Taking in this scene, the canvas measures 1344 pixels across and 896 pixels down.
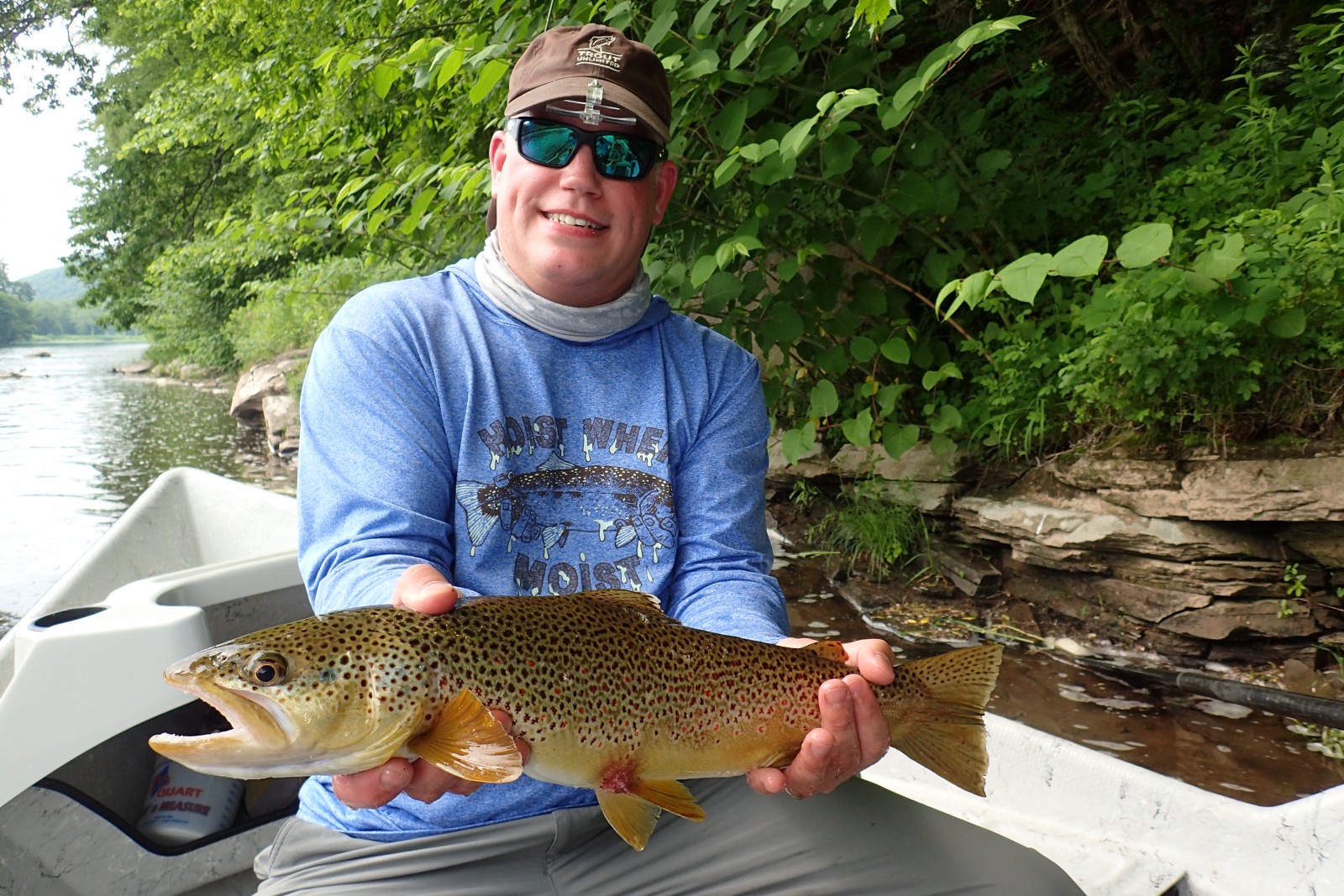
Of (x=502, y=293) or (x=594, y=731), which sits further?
(x=502, y=293)

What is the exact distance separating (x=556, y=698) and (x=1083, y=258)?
276 cm

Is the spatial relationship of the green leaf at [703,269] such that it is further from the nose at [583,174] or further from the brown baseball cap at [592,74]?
the nose at [583,174]

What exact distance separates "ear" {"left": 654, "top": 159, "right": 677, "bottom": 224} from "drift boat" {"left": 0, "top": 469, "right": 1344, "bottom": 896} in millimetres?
1711

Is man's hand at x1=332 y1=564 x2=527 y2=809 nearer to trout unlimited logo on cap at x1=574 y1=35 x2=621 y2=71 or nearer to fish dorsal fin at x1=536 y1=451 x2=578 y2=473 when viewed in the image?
fish dorsal fin at x1=536 y1=451 x2=578 y2=473

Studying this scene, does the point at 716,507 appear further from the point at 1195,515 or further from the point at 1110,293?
the point at 1195,515

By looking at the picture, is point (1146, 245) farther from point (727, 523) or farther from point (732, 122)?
point (727, 523)

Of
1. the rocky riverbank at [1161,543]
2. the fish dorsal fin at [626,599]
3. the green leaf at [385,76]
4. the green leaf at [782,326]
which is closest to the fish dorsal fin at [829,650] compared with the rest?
the fish dorsal fin at [626,599]

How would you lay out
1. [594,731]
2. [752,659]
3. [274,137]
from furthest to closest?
[274,137] < [752,659] < [594,731]

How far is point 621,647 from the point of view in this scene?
1.83 meters

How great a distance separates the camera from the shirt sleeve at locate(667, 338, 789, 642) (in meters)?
2.44

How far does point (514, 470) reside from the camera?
2.40 m

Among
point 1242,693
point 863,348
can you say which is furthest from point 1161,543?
point 863,348

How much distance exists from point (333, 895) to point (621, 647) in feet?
2.83

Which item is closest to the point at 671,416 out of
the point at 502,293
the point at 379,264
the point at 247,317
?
the point at 502,293
